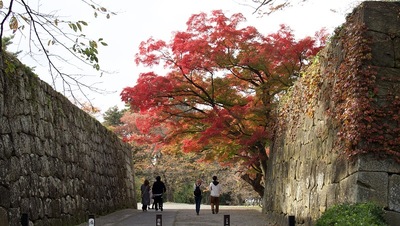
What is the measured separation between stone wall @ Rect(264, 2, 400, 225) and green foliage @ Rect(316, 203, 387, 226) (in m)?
0.41

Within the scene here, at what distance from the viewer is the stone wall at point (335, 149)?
854cm

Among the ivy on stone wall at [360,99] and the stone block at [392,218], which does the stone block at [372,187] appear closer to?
the stone block at [392,218]

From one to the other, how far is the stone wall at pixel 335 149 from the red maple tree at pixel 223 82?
3.96 meters

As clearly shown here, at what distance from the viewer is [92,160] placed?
17672 millimetres

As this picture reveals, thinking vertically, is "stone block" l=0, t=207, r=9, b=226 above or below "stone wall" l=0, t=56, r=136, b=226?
below

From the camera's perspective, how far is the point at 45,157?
1216 cm

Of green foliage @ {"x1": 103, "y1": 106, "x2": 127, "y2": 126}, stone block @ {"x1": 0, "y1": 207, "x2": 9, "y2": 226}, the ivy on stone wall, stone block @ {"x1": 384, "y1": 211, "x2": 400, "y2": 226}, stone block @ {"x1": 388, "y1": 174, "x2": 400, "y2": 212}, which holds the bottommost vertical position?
stone block @ {"x1": 0, "y1": 207, "x2": 9, "y2": 226}

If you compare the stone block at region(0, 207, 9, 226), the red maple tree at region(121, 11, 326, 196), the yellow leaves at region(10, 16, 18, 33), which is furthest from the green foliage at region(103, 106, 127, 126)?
the yellow leaves at region(10, 16, 18, 33)

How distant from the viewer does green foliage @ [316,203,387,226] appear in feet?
23.5

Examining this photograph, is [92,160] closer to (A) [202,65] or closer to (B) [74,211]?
(B) [74,211]

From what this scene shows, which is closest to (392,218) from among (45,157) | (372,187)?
(372,187)

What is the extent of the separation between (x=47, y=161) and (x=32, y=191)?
4.35ft

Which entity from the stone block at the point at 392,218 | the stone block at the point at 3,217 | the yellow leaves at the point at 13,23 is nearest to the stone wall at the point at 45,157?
the stone block at the point at 3,217

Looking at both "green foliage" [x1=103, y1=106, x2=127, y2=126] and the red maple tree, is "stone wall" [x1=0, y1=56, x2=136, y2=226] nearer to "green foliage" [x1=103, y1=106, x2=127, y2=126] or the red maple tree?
the red maple tree
